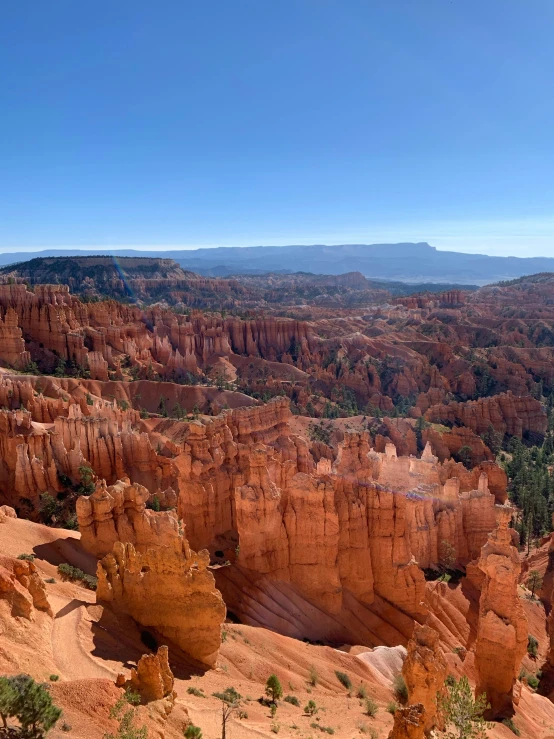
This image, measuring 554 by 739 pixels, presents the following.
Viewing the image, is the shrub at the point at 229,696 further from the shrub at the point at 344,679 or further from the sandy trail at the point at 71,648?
the shrub at the point at 344,679

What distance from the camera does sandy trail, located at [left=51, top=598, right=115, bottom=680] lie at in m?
11.8

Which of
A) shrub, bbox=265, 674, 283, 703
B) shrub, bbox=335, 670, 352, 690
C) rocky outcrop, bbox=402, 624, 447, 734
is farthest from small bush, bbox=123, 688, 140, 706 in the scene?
shrub, bbox=335, 670, 352, 690

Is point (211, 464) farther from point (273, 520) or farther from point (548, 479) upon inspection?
point (548, 479)

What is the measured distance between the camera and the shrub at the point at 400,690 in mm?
17234

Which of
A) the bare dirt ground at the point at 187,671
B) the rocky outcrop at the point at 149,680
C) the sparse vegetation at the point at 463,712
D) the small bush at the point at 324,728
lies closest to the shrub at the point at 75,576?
the bare dirt ground at the point at 187,671

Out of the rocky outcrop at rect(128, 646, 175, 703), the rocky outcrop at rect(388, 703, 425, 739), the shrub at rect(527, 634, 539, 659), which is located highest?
the rocky outcrop at rect(128, 646, 175, 703)

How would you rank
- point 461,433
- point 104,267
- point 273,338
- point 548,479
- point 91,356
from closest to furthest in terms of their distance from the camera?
point 548,479 < point 461,433 < point 91,356 < point 273,338 < point 104,267

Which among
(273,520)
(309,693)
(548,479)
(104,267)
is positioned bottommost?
(548,479)

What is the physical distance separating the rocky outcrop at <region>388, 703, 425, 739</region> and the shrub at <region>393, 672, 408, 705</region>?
22.2ft

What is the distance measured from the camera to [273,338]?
9731 centimetres

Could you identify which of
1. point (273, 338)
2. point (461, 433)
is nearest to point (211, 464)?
point (461, 433)

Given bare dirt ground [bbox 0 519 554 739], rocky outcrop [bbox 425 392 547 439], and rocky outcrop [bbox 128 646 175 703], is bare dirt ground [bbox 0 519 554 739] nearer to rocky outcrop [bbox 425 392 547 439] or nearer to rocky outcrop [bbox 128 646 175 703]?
rocky outcrop [bbox 128 646 175 703]

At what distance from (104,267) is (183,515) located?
157m

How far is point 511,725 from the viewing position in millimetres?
16375
